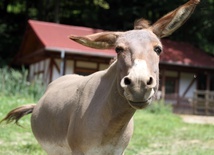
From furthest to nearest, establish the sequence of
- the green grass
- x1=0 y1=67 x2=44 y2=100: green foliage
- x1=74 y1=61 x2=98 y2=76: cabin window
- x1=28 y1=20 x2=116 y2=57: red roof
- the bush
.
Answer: x1=74 y1=61 x2=98 y2=76: cabin window → x1=28 y1=20 x2=116 y2=57: red roof → the bush → x1=0 y1=67 x2=44 y2=100: green foliage → the green grass

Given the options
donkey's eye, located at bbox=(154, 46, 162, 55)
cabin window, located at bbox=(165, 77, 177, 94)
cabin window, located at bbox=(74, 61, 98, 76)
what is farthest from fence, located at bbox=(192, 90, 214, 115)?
donkey's eye, located at bbox=(154, 46, 162, 55)

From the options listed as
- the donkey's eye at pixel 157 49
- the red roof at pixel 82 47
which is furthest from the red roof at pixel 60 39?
the donkey's eye at pixel 157 49

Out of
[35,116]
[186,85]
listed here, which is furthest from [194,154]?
[186,85]

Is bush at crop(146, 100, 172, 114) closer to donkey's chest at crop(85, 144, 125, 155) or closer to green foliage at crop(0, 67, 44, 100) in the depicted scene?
green foliage at crop(0, 67, 44, 100)

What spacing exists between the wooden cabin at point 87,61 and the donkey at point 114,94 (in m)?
14.8

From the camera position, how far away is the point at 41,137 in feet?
15.9

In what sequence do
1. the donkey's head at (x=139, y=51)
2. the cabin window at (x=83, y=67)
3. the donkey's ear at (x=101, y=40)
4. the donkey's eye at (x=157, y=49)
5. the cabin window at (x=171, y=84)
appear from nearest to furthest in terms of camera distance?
the donkey's head at (x=139, y=51) < the donkey's eye at (x=157, y=49) < the donkey's ear at (x=101, y=40) < the cabin window at (x=83, y=67) < the cabin window at (x=171, y=84)

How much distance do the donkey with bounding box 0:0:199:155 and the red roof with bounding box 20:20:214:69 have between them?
49.0 ft

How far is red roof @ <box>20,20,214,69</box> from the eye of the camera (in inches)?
768

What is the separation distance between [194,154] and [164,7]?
2357 centimetres

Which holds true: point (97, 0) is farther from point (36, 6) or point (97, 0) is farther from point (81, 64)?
point (81, 64)

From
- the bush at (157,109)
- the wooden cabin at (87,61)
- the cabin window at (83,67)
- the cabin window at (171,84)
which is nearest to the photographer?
the bush at (157,109)

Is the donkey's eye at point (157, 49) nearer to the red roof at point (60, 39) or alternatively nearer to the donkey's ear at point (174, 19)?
the donkey's ear at point (174, 19)

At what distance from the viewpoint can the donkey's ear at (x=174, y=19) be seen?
11.6 feet
